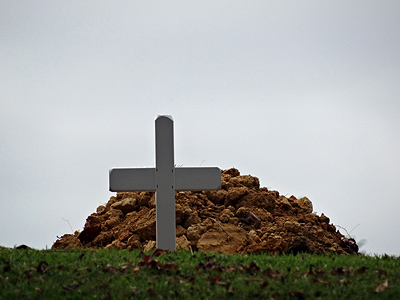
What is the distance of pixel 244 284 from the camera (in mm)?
5832

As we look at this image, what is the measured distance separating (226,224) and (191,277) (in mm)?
3796

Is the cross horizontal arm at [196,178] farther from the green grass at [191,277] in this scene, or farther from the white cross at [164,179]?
the green grass at [191,277]

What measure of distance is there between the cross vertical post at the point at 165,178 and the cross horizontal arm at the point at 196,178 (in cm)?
16

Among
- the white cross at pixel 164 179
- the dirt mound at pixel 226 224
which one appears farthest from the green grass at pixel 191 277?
the dirt mound at pixel 226 224

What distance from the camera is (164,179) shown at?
8898mm

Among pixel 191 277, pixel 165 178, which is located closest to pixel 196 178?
pixel 165 178

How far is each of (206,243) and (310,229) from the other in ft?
7.14

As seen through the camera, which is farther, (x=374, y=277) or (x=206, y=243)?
(x=206, y=243)

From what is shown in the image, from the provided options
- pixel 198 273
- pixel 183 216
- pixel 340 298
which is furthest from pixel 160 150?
pixel 340 298

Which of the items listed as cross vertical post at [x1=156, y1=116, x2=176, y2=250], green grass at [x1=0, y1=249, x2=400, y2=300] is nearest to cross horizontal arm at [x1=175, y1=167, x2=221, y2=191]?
cross vertical post at [x1=156, y1=116, x2=176, y2=250]

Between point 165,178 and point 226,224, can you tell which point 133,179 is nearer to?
point 165,178

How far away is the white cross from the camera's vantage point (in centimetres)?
884

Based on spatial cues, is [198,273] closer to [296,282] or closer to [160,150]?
[296,282]

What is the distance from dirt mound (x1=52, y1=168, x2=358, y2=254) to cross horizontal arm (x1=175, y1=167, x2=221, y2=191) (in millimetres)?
924
